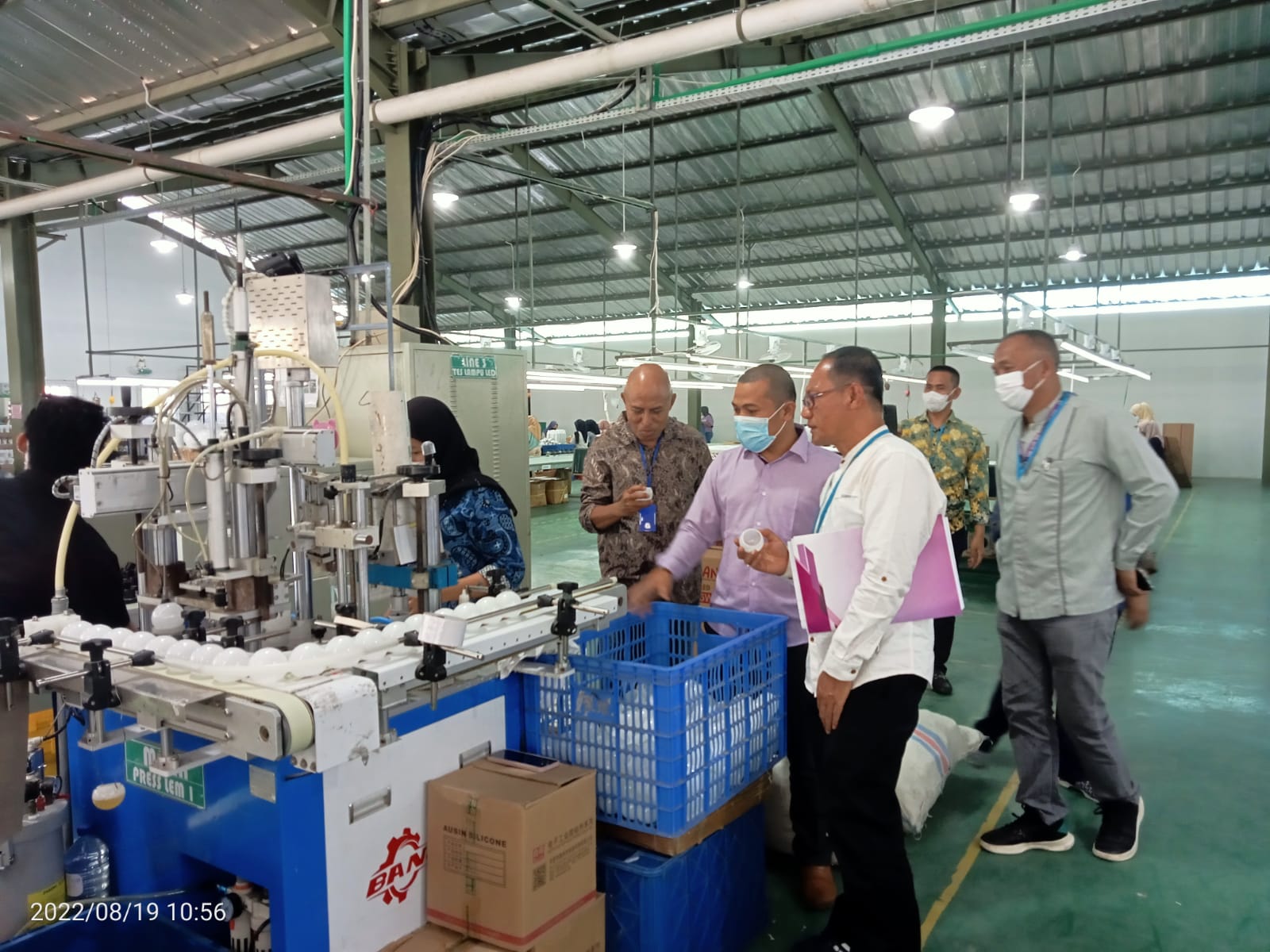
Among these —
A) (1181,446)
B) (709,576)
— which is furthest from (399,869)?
(1181,446)

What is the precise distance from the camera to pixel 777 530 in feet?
7.45

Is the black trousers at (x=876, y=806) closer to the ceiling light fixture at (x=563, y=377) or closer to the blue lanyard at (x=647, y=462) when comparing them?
the blue lanyard at (x=647, y=462)

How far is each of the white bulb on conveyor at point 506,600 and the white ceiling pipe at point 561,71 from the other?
2.81 m

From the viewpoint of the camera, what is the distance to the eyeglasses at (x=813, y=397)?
1835 mm

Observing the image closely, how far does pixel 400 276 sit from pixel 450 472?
9.99 ft

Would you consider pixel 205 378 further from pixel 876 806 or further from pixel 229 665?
pixel 876 806

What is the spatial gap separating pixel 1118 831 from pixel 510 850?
1.98 meters

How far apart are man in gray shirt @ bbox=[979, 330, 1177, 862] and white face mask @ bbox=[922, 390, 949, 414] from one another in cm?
139

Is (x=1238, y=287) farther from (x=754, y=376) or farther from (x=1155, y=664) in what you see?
(x=754, y=376)

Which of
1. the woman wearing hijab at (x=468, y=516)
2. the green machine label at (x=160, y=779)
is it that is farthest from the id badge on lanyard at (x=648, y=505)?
the green machine label at (x=160, y=779)

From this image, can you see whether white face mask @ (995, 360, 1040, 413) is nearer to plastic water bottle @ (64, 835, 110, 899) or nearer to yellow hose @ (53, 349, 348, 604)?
yellow hose @ (53, 349, 348, 604)

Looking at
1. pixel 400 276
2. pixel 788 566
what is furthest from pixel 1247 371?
pixel 788 566

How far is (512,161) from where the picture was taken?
1024 centimetres

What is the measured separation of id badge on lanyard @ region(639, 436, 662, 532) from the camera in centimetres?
278
